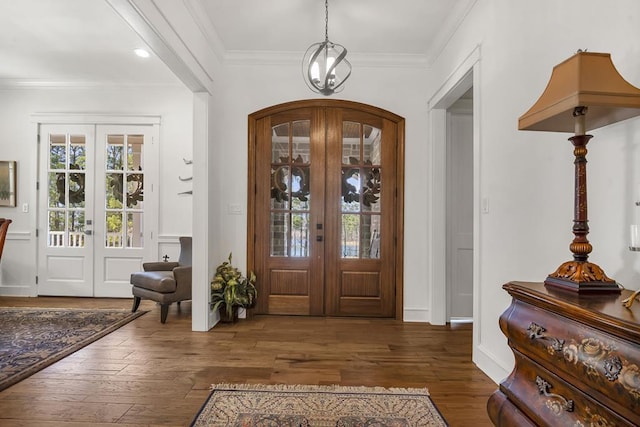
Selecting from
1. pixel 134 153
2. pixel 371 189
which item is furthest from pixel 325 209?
pixel 134 153

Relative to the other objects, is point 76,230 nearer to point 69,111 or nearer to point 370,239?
point 69,111

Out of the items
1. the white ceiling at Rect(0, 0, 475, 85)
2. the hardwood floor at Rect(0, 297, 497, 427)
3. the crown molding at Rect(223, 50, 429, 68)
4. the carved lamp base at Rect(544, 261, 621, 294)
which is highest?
the white ceiling at Rect(0, 0, 475, 85)

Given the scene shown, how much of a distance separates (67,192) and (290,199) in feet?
10.3

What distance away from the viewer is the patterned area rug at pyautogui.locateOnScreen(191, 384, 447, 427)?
1935 millimetres

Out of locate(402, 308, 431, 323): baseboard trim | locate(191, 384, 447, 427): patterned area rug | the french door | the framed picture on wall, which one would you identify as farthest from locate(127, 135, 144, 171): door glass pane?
locate(402, 308, 431, 323): baseboard trim

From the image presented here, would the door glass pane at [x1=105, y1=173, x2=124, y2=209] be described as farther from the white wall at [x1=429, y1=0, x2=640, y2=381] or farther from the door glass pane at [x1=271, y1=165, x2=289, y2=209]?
the white wall at [x1=429, y1=0, x2=640, y2=381]

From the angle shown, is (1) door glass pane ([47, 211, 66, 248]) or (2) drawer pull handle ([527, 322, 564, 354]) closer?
(2) drawer pull handle ([527, 322, 564, 354])

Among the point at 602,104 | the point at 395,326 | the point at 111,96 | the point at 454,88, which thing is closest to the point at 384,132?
the point at 454,88

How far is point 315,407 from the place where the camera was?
6.80 ft

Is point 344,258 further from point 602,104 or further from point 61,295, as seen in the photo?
point 61,295

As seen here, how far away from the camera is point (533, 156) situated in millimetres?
2084

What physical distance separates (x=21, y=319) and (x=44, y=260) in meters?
1.34

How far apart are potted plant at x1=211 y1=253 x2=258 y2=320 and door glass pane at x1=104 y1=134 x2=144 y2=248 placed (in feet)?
5.59

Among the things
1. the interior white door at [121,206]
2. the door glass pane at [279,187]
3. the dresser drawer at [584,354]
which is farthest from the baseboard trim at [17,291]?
the dresser drawer at [584,354]
